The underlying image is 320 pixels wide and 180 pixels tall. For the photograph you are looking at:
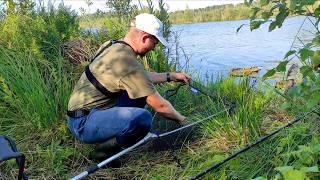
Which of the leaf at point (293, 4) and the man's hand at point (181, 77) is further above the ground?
the leaf at point (293, 4)

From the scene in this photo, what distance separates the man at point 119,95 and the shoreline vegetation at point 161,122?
27 cm

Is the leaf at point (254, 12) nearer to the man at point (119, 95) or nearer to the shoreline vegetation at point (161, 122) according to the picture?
the shoreline vegetation at point (161, 122)

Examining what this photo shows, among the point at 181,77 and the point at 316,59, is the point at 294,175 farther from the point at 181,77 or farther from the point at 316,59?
the point at 181,77

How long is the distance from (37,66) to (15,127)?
3.12ft

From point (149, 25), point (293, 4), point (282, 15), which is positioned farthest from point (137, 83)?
point (293, 4)

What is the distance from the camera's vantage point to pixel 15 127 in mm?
4027

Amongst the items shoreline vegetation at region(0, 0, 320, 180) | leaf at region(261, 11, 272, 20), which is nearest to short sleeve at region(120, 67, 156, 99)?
shoreline vegetation at region(0, 0, 320, 180)

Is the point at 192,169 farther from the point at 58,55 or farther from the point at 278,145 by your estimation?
the point at 58,55

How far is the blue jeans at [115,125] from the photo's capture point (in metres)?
3.37

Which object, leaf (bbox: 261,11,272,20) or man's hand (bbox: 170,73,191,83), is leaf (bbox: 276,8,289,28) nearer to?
leaf (bbox: 261,11,272,20)

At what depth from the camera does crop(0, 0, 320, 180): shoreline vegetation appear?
305 centimetres

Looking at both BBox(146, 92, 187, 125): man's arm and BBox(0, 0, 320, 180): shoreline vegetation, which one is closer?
BBox(0, 0, 320, 180): shoreline vegetation

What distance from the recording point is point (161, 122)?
13.4 ft

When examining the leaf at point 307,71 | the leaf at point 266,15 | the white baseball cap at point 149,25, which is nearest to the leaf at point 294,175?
the leaf at point 307,71
